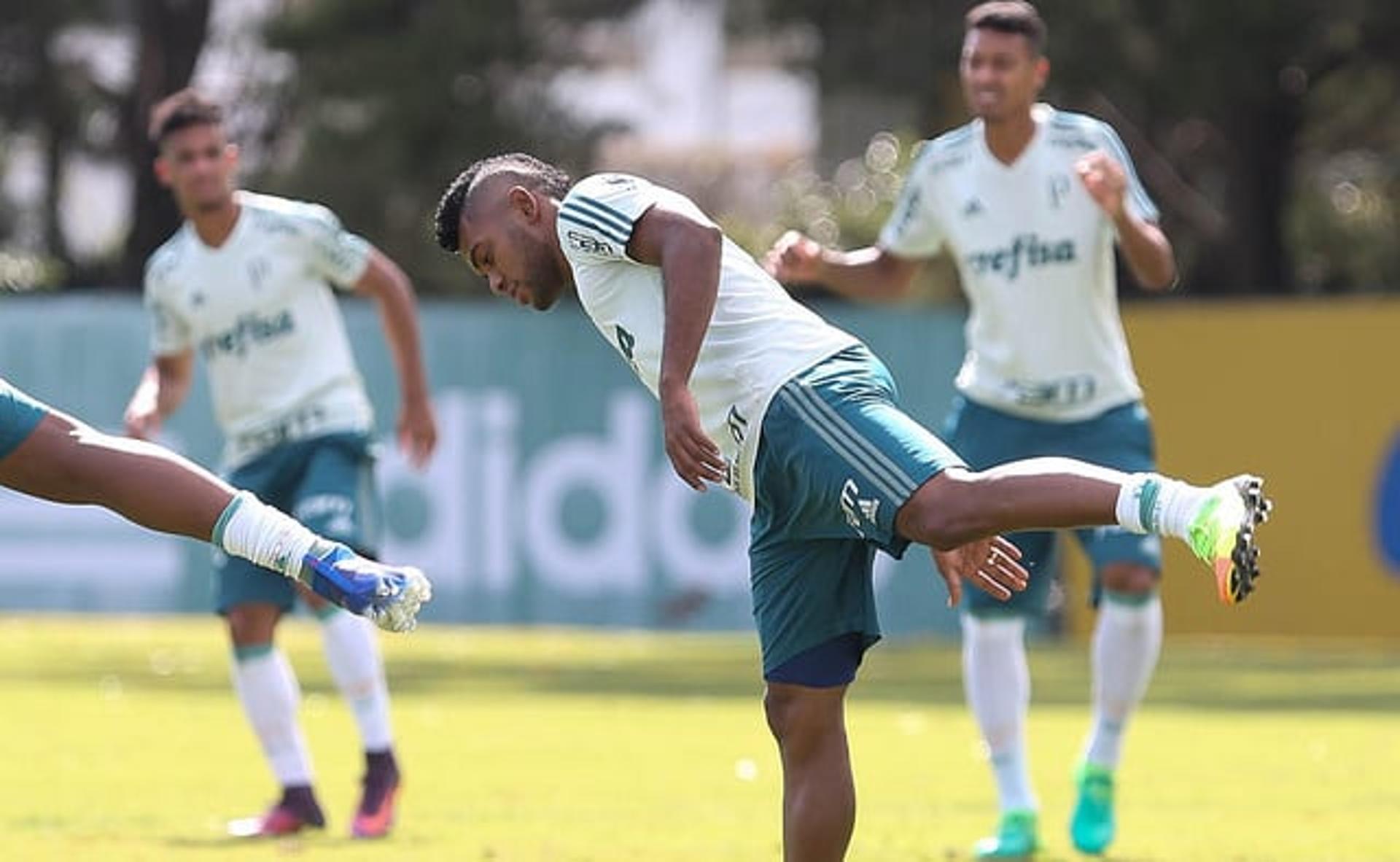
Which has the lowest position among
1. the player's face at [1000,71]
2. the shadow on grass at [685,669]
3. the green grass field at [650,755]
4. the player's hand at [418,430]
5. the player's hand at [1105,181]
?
the shadow on grass at [685,669]

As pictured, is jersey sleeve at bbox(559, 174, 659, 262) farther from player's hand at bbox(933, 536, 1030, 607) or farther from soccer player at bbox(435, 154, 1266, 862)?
player's hand at bbox(933, 536, 1030, 607)

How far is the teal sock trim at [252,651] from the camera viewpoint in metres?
11.8

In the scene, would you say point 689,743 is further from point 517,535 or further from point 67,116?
point 67,116

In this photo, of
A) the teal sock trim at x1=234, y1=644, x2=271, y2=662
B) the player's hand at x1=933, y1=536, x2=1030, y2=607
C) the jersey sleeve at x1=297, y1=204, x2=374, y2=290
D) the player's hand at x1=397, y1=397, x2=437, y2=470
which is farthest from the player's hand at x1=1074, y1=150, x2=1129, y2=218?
the teal sock trim at x1=234, y1=644, x2=271, y2=662

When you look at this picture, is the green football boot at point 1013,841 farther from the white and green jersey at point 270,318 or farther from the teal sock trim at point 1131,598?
the white and green jersey at point 270,318

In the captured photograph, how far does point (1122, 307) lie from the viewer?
25.0 metres

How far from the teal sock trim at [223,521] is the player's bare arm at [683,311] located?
1.21 metres

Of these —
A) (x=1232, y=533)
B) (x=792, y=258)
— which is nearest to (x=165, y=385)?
(x=792, y=258)

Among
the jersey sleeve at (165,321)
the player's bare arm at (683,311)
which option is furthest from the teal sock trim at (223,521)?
the jersey sleeve at (165,321)

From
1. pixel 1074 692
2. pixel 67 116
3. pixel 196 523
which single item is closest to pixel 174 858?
pixel 196 523

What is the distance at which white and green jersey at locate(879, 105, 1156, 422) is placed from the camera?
11.1 metres

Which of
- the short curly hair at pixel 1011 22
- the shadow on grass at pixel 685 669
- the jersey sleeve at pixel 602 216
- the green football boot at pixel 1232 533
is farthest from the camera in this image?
the shadow on grass at pixel 685 669

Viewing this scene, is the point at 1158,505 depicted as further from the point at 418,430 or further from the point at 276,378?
the point at 276,378

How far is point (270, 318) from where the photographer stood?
39.9 ft
